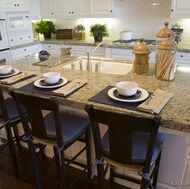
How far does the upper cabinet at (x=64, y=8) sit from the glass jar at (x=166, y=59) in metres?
2.81

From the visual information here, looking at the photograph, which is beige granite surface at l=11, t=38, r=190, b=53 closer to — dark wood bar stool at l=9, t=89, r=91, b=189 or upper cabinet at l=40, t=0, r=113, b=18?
upper cabinet at l=40, t=0, r=113, b=18

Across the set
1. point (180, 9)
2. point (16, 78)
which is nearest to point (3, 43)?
point (16, 78)

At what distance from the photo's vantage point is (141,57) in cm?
180

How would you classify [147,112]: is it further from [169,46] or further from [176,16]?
[176,16]

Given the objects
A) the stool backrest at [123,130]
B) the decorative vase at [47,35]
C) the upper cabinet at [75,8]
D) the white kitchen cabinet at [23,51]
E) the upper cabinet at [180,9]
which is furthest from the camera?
the decorative vase at [47,35]

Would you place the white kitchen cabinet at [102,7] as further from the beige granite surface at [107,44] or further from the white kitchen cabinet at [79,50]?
the white kitchen cabinet at [79,50]

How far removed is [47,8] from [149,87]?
372 cm

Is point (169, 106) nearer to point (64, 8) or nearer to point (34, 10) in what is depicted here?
point (64, 8)

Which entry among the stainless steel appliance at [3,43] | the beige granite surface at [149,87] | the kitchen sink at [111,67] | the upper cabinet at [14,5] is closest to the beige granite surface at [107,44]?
the stainless steel appliance at [3,43]

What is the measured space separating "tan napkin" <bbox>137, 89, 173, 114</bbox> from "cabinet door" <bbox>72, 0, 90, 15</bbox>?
3.14m

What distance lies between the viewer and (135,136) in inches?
54.0

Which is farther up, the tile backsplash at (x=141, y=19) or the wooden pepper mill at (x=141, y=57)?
the tile backsplash at (x=141, y=19)

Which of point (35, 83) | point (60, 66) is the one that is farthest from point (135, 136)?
point (60, 66)

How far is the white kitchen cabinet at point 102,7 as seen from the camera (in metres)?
3.82
